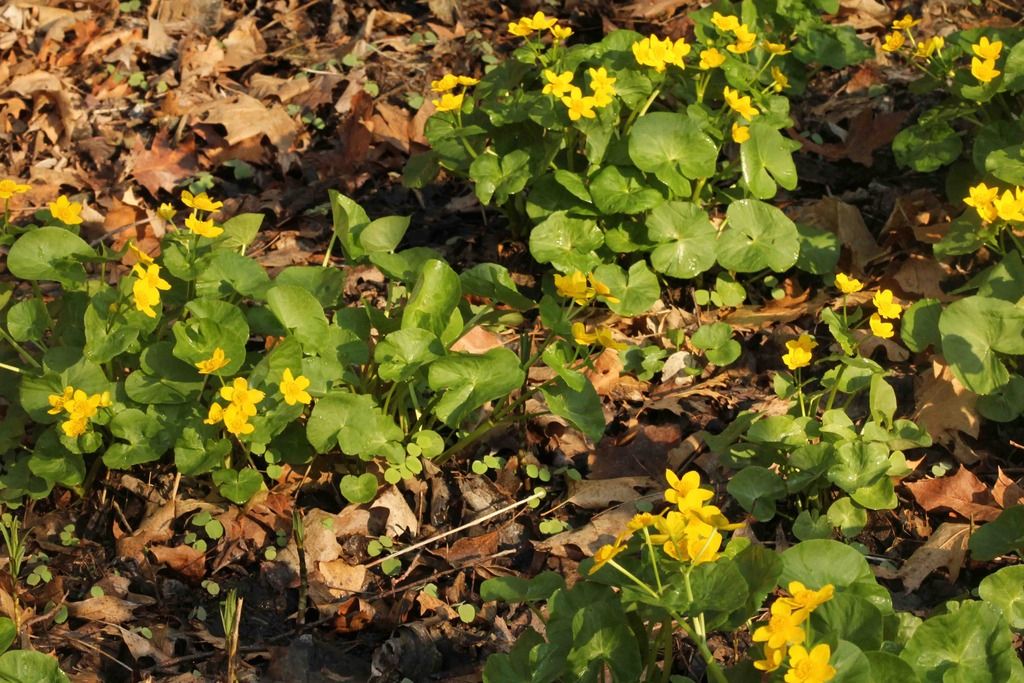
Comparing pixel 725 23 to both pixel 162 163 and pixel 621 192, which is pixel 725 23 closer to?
pixel 621 192

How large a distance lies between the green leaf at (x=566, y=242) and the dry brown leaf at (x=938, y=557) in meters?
1.24

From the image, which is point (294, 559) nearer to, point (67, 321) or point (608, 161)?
point (67, 321)

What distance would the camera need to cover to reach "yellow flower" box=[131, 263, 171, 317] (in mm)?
2658

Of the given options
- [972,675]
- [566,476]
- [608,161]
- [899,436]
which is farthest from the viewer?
[608,161]

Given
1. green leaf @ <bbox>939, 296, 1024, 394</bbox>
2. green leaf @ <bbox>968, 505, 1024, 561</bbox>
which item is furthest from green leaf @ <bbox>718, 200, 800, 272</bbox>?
green leaf @ <bbox>968, 505, 1024, 561</bbox>

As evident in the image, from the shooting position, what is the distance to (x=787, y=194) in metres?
4.12

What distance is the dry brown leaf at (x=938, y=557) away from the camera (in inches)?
109

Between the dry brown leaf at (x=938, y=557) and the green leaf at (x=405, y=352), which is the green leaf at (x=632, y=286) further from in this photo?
the dry brown leaf at (x=938, y=557)

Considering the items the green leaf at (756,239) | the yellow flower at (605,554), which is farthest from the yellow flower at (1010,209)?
the yellow flower at (605,554)

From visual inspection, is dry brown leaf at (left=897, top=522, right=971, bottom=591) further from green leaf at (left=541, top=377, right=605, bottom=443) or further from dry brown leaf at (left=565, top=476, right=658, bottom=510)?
green leaf at (left=541, top=377, right=605, bottom=443)

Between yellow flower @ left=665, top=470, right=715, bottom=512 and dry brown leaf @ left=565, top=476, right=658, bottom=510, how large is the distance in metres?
0.91

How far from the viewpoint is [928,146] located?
3.69m

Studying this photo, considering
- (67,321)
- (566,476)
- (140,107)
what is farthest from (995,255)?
(140,107)

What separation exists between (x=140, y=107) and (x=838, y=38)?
278 centimetres
